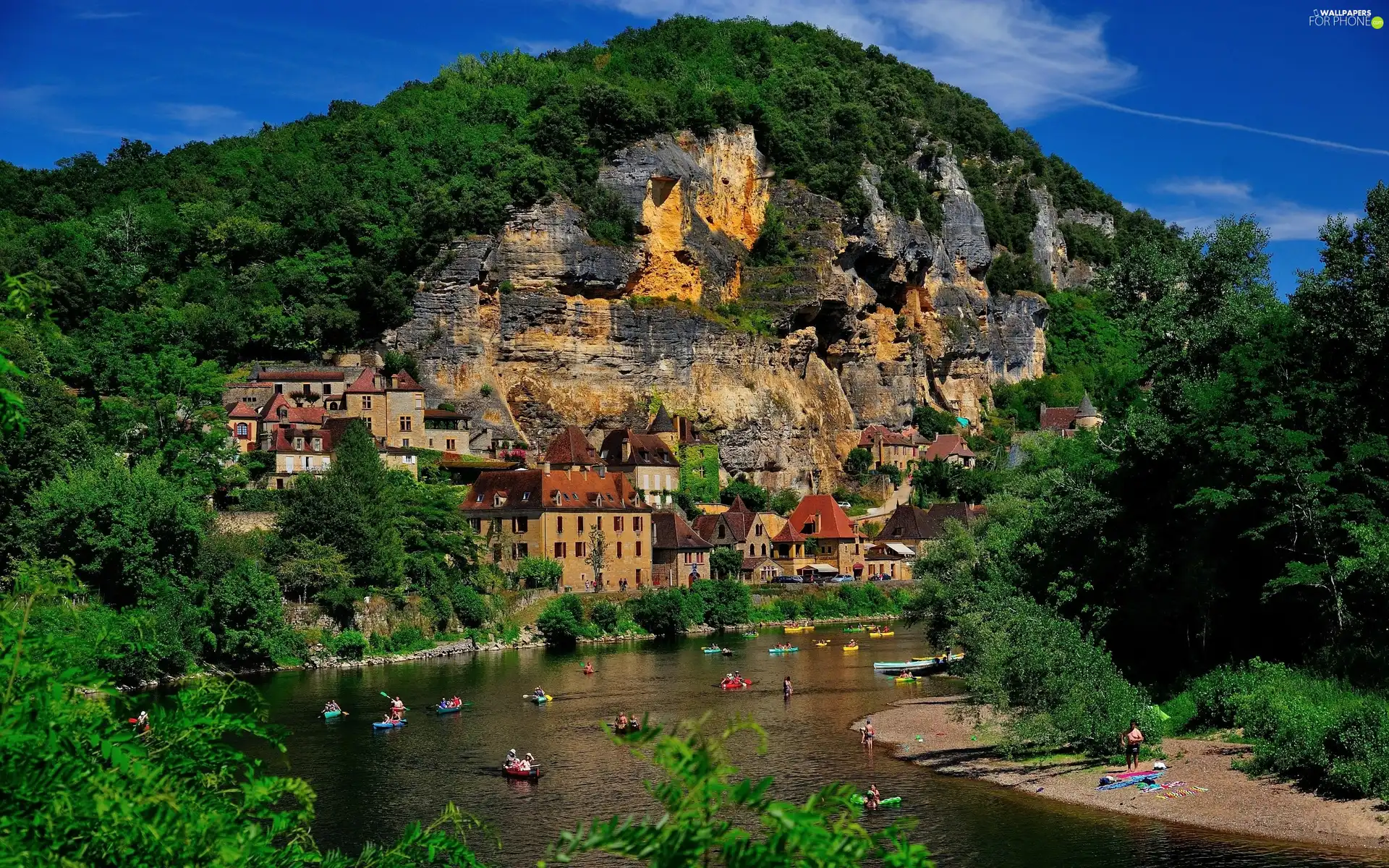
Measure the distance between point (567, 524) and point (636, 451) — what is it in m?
15.1

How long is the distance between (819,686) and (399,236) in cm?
6077

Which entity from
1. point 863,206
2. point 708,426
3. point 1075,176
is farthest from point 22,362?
point 1075,176

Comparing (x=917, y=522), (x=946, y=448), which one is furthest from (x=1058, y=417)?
(x=917, y=522)

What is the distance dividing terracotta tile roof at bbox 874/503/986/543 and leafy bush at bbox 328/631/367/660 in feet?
160

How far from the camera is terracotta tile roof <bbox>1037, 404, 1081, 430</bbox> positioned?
434 feet

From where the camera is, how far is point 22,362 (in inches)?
2601

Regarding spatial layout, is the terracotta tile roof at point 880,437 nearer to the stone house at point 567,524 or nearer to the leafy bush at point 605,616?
the stone house at point 567,524

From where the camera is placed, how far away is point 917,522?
10425 centimetres

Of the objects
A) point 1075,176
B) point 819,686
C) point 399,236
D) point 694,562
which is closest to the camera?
point 819,686

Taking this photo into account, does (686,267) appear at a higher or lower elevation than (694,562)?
higher

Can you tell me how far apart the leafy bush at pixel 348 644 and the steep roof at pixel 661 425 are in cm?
3860

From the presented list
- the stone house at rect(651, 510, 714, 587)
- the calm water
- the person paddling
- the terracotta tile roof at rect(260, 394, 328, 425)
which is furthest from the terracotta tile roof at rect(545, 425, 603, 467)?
the person paddling

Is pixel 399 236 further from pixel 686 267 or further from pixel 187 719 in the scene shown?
pixel 187 719

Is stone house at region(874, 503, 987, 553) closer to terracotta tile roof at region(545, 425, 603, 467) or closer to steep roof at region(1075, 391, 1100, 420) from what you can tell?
terracotta tile roof at region(545, 425, 603, 467)
